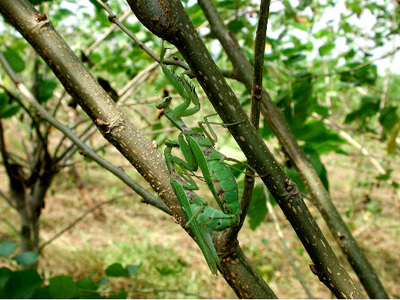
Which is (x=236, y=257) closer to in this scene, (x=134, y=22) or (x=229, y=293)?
(x=134, y=22)

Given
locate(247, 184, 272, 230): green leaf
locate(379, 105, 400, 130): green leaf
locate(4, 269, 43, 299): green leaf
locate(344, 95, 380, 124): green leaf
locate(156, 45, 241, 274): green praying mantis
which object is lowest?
locate(4, 269, 43, 299): green leaf

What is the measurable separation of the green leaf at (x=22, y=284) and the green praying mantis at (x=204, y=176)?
0.90 m

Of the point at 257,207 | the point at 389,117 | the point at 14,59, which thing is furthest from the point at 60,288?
the point at 389,117

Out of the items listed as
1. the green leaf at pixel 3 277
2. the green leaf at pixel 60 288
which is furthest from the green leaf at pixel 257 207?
the green leaf at pixel 3 277

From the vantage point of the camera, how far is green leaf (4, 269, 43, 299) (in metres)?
1.52

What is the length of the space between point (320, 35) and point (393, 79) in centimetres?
476

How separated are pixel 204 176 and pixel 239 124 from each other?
0.39 metres

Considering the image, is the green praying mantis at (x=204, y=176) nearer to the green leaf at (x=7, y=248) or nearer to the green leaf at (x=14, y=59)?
the green leaf at (x=7, y=248)

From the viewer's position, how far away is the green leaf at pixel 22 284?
1523 mm

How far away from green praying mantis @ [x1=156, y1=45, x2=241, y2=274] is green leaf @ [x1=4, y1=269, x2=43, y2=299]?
899 millimetres

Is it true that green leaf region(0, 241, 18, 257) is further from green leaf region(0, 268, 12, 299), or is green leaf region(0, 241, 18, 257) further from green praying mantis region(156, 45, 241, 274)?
green praying mantis region(156, 45, 241, 274)

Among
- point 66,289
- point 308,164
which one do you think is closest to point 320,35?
point 308,164

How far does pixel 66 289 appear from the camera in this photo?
1.46 metres

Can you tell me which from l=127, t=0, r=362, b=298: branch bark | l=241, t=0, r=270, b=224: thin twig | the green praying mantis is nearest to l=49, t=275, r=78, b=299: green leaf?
the green praying mantis
